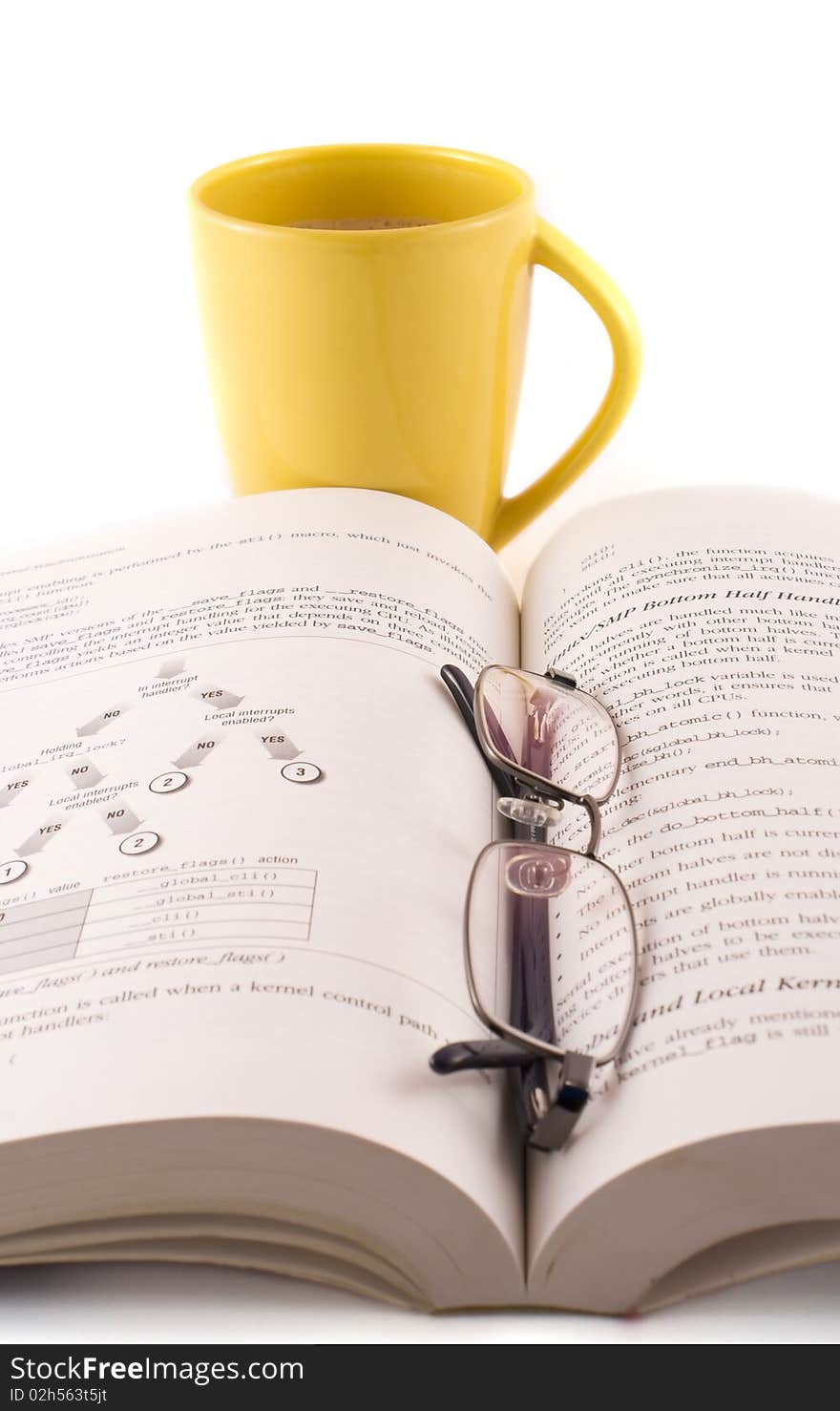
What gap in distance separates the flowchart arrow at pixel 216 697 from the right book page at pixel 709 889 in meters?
0.16

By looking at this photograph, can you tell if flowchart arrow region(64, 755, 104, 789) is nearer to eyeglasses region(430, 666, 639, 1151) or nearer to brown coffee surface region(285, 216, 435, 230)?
eyeglasses region(430, 666, 639, 1151)

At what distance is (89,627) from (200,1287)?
1.10 feet

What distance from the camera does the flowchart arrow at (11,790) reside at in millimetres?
542

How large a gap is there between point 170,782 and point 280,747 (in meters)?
0.05

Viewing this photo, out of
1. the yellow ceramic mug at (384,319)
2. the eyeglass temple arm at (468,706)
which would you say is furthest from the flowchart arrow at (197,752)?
the yellow ceramic mug at (384,319)

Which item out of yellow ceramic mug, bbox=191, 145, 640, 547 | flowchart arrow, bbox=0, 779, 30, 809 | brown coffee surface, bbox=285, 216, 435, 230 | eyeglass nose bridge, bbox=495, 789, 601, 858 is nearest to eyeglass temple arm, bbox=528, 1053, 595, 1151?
eyeglass nose bridge, bbox=495, 789, 601, 858

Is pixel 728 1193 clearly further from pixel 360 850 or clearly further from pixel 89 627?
pixel 89 627

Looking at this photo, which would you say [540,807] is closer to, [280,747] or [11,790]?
[280,747]

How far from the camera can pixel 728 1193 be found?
0.39m

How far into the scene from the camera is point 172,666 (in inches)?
24.0

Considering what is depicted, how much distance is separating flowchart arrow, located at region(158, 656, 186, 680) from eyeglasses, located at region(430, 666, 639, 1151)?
0.12 metres

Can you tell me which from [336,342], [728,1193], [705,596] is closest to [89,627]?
[336,342]

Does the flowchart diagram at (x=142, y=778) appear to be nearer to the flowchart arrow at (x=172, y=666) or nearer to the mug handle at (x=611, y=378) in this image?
the flowchart arrow at (x=172, y=666)

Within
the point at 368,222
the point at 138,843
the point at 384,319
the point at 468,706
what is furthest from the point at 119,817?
the point at 368,222
